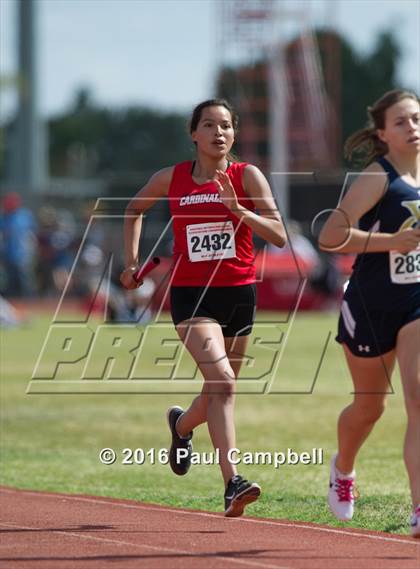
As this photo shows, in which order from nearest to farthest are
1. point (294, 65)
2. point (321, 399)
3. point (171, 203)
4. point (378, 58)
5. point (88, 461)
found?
1. point (171, 203)
2. point (88, 461)
3. point (321, 399)
4. point (294, 65)
5. point (378, 58)

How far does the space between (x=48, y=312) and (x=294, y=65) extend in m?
20.0

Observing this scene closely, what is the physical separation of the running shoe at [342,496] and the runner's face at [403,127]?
189cm

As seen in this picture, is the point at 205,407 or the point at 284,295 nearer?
the point at 205,407

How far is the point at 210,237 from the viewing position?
8.02 meters

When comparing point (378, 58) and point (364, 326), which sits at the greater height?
point (364, 326)

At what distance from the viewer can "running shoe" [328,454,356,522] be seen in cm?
789

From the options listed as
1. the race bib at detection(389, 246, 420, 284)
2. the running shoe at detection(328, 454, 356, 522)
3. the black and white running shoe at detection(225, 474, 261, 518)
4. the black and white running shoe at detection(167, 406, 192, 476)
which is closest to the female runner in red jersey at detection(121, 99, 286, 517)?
the black and white running shoe at detection(225, 474, 261, 518)

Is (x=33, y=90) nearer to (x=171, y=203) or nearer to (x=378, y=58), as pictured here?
(x=171, y=203)

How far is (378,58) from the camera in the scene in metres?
98.4

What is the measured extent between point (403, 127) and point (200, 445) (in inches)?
207

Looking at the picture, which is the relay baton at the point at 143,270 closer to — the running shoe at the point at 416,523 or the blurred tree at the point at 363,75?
the running shoe at the point at 416,523

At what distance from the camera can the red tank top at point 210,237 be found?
802cm

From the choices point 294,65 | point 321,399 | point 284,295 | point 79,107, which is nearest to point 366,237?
point 321,399

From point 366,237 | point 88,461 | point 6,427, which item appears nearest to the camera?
point 366,237
